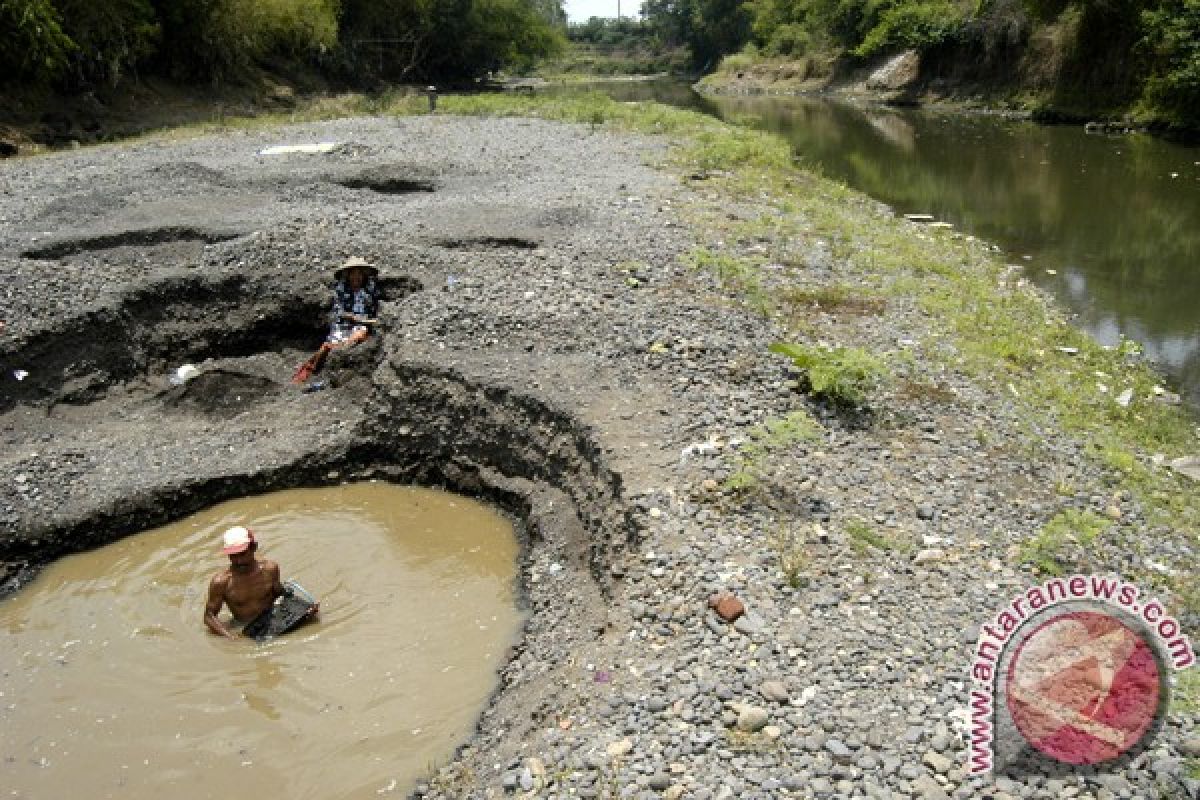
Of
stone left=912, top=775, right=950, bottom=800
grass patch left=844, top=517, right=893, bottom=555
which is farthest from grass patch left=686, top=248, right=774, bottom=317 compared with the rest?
stone left=912, top=775, right=950, bottom=800

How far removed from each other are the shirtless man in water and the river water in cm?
1005

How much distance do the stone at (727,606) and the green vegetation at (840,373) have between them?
2.85 meters

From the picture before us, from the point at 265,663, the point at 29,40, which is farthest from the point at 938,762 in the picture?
the point at 29,40

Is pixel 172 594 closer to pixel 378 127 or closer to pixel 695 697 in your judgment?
pixel 695 697

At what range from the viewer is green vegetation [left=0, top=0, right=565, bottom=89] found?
83.1ft

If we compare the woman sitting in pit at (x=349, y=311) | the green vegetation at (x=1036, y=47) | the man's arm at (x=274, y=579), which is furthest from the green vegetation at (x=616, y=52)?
the man's arm at (x=274, y=579)

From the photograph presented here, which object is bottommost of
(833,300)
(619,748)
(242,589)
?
(242,589)

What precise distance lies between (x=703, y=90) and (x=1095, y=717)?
67090 millimetres

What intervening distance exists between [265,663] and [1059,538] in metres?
5.74

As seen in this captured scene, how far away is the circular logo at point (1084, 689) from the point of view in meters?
4.40

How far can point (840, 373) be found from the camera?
25.7 feet

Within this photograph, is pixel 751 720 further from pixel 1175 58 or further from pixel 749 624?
pixel 1175 58

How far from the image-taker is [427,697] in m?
6.04

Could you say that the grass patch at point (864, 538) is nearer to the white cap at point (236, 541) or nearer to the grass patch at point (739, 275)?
the grass patch at point (739, 275)
